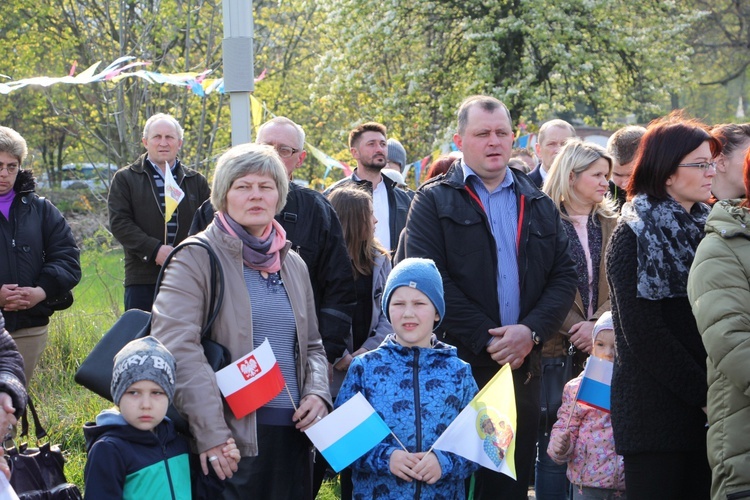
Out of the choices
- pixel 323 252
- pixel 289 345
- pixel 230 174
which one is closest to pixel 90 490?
pixel 289 345

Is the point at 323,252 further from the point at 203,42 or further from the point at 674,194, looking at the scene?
the point at 203,42

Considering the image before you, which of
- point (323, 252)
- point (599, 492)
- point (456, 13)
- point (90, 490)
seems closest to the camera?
point (90, 490)

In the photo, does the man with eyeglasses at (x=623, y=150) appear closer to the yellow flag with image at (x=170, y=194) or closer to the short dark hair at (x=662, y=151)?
the short dark hair at (x=662, y=151)

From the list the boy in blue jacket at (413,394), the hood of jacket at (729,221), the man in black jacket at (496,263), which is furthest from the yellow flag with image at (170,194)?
the hood of jacket at (729,221)

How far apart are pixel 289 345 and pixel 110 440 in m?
0.89

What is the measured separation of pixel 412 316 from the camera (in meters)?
4.16

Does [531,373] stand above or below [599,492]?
above

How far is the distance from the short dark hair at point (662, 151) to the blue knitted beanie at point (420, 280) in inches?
36.0

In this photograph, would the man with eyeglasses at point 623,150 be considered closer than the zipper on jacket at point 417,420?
No

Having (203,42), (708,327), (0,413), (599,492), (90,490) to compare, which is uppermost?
(203,42)

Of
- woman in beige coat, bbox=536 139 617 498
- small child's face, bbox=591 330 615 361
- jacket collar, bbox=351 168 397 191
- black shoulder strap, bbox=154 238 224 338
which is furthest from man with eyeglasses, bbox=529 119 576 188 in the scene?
black shoulder strap, bbox=154 238 224 338

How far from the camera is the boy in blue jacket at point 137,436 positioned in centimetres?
345

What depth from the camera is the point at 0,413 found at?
3523mm

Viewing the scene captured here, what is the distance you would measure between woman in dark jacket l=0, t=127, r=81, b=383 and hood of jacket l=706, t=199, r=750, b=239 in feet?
13.2
